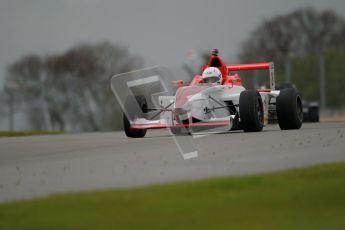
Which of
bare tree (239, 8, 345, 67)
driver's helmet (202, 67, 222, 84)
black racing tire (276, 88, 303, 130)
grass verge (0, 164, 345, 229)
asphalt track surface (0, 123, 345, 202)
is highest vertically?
grass verge (0, 164, 345, 229)

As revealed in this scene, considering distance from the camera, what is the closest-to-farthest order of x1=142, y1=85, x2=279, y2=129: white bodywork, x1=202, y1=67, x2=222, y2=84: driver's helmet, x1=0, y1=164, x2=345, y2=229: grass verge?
x1=0, y1=164, x2=345, y2=229: grass verge
x1=142, y1=85, x2=279, y2=129: white bodywork
x1=202, y1=67, x2=222, y2=84: driver's helmet

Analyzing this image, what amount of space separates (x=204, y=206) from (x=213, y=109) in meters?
11.3

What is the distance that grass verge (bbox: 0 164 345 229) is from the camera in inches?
291

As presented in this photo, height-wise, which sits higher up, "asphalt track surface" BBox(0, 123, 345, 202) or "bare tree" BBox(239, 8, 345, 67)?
"asphalt track surface" BBox(0, 123, 345, 202)

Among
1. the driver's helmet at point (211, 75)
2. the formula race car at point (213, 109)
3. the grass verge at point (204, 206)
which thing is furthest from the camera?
the driver's helmet at point (211, 75)

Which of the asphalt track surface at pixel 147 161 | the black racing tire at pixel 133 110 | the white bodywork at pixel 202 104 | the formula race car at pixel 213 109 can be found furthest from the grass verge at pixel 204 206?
the black racing tire at pixel 133 110

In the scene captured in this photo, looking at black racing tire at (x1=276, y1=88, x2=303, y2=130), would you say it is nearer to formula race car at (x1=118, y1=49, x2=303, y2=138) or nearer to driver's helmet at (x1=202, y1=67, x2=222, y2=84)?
formula race car at (x1=118, y1=49, x2=303, y2=138)

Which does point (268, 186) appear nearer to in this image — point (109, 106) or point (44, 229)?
point (44, 229)

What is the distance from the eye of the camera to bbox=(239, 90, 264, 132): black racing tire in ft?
59.9

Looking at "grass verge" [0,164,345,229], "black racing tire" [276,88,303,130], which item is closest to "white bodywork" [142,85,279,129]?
"black racing tire" [276,88,303,130]

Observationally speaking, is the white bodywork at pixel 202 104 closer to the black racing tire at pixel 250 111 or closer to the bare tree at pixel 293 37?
the black racing tire at pixel 250 111

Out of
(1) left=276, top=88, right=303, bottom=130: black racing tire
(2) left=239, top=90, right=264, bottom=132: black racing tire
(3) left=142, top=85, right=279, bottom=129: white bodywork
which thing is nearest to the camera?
(2) left=239, top=90, right=264, bottom=132: black racing tire

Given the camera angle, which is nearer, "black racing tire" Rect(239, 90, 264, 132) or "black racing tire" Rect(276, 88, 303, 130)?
"black racing tire" Rect(239, 90, 264, 132)

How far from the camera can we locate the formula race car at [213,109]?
61.1 feet
